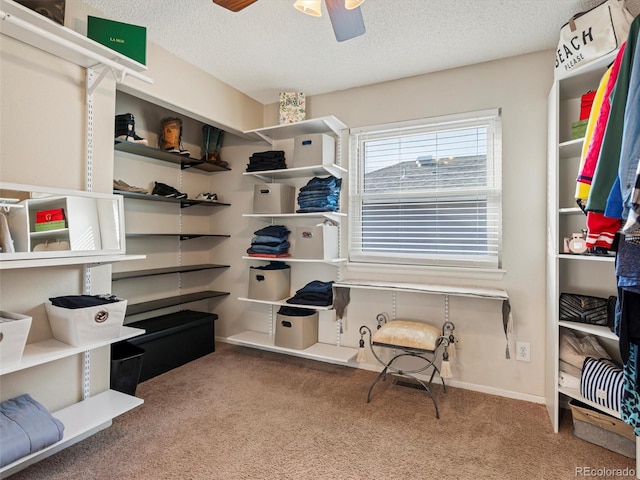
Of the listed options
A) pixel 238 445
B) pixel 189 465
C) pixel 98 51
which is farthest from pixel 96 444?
pixel 98 51

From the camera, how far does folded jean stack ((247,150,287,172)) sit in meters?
3.04

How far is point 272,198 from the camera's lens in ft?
9.74

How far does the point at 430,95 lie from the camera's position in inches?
107

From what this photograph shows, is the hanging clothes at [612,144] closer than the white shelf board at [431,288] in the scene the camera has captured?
Yes

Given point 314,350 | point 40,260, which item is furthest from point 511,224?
point 40,260


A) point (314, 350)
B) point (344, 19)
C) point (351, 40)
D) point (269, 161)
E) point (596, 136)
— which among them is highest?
point (351, 40)

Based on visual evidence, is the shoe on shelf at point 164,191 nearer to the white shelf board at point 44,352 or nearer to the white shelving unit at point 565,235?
the white shelf board at point 44,352

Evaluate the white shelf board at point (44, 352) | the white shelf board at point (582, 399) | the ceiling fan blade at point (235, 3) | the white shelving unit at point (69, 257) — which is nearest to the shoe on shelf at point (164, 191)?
the white shelving unit at point (69, 257)

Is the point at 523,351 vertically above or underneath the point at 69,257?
underneath

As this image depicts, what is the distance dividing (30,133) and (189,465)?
5.91 ft

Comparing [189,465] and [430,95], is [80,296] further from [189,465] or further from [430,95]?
[430,95]

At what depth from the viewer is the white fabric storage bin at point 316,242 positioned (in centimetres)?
279

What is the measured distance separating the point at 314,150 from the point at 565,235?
1884mm

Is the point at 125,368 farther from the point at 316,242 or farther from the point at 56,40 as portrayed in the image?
the point at 56,40
